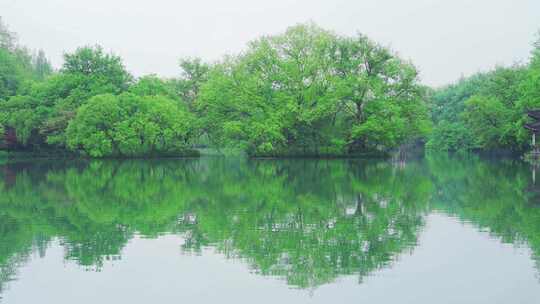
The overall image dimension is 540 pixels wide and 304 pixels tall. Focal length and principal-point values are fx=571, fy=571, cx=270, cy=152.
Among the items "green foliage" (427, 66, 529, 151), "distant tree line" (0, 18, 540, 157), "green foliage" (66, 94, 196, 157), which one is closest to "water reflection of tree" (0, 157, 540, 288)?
"green foliage" (66, 94, 196, 157)

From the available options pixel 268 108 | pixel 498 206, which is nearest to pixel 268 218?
pixel 498 206

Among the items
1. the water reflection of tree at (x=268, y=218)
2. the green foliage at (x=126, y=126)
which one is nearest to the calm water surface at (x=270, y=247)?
the water reflection of tree at (x=268, y=218)

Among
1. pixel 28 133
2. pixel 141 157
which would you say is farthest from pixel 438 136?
pixel 28 133

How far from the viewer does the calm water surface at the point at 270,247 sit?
1044 centimetres

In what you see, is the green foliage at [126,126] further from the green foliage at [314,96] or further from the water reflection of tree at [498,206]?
the water reflection of tree at [498,206]

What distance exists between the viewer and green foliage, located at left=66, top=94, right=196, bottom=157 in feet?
189

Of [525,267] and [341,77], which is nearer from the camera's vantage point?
[525,267]

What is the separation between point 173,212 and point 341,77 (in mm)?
45624

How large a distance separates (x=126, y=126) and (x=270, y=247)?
4755 cm

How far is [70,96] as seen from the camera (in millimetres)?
62312

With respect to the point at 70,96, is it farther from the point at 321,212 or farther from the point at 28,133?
the point at 321,212

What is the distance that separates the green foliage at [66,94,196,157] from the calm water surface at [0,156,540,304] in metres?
33.4

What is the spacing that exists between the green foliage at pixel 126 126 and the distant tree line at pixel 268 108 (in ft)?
0.35

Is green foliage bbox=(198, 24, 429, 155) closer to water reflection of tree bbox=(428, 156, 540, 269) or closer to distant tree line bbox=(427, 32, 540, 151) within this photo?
distant tree line bbox=(427, 32, 540, 151)
